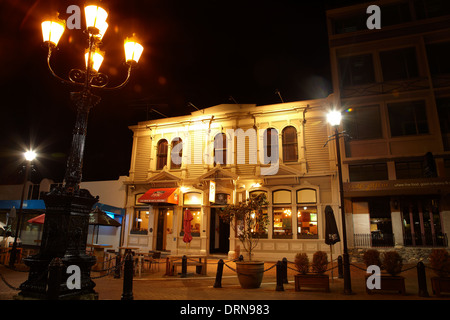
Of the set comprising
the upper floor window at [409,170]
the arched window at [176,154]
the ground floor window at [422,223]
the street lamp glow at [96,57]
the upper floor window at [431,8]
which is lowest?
the ground floor window at [422,223]

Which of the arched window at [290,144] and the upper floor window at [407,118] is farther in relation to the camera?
the arched window at [290,144]

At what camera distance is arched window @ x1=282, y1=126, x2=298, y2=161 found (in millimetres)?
18047

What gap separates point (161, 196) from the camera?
18.7m

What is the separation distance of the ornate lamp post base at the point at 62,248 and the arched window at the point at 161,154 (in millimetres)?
14593

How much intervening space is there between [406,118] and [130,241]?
18.5 metres

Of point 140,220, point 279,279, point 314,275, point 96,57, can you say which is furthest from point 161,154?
point 314,275

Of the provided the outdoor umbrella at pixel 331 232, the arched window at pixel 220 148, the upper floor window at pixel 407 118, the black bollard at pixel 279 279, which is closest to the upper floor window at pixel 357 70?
the upper floor window at pixel 407 118

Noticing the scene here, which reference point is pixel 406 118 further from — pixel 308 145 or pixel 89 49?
pixel 89 49

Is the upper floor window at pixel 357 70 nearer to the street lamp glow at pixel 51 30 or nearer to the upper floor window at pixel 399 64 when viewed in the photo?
the upper floor window at pixel 399 64

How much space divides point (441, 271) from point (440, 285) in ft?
1.19

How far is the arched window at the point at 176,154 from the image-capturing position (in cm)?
2044

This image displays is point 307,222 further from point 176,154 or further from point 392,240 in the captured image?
point 176,154

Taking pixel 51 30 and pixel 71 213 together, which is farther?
pixel 51 30
